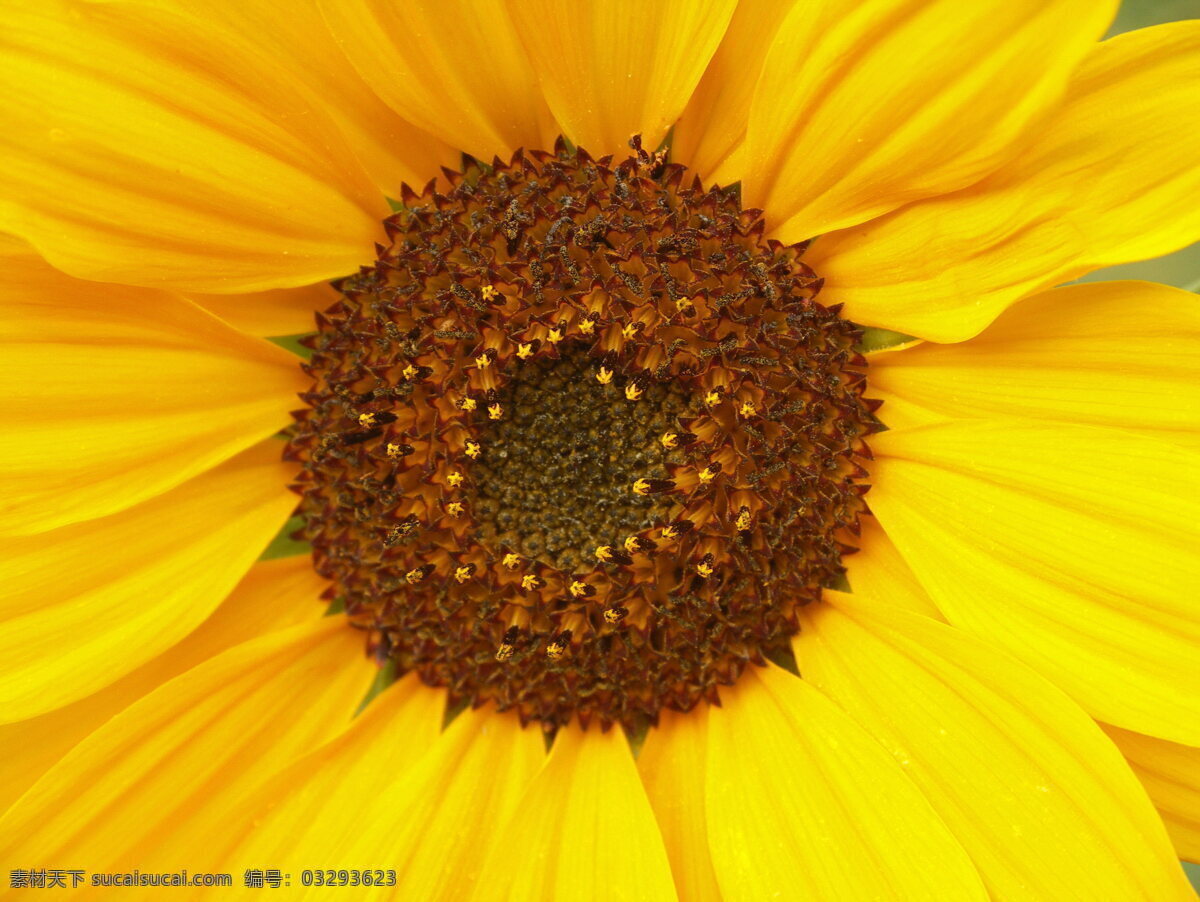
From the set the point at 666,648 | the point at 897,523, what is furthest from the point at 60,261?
the point at 897,523

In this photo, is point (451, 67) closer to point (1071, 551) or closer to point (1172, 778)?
point (1071, 551)

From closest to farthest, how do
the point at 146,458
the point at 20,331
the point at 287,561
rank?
the point at 20,331 → the point at 146,458 → the point at 287,561

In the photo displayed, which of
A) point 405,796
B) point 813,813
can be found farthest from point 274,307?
point 813,813

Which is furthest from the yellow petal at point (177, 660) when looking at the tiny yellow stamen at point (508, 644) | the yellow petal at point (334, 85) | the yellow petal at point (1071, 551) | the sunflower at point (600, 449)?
the yellow petal at point (1071, 551)

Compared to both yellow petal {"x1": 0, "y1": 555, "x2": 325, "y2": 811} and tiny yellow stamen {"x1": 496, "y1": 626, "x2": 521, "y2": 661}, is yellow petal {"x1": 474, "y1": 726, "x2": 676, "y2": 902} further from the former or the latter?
yellow petal {"x1": 0, "y1": 555, "x2": 325, "y2": 811}

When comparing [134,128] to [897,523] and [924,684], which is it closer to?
[897,523]

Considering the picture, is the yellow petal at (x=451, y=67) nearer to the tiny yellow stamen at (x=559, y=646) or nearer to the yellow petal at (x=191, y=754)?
the tiny yellow stamen at (x=559, y=646)

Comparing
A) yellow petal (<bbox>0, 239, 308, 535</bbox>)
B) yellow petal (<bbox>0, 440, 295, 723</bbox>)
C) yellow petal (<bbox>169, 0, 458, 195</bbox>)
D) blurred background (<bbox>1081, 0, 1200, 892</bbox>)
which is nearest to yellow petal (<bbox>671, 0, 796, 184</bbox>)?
yellow petal (<bbox>169, 0, 458, 195</bbox>)
